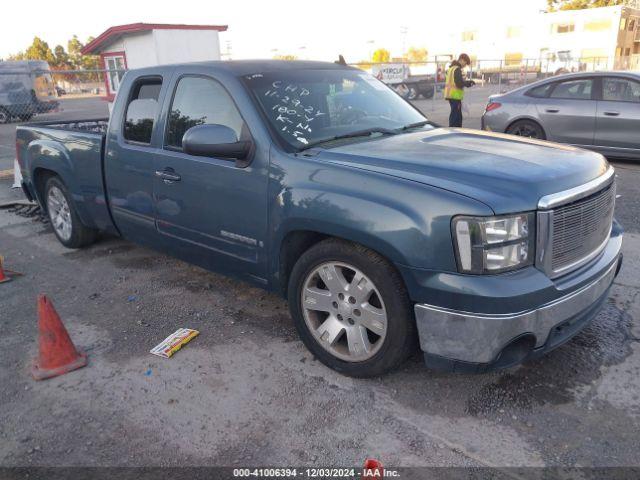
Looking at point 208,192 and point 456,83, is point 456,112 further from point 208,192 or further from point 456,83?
point 208,192

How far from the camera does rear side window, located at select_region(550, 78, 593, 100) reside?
8867mm

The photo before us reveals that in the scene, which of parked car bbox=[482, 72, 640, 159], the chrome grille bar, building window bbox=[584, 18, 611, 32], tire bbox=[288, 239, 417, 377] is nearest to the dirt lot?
tire bbox=[288, 239, 417, 377]

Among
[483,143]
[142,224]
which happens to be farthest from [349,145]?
[142,224]

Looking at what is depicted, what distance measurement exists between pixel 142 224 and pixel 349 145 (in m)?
2.00

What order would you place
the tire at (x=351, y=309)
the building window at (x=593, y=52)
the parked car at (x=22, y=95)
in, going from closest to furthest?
the tire at (x=351, y=309)
the parked car at (x=22, y=95)
the building window at (x=593, y=52)

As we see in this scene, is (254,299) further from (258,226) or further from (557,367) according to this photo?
(557,367)

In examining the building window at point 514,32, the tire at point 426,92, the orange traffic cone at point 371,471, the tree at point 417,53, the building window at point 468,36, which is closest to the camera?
the orange traffic cone at point 371,471

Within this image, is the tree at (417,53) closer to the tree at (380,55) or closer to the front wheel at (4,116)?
the tree at (380,55)

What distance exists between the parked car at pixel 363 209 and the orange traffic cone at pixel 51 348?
1.07 metres

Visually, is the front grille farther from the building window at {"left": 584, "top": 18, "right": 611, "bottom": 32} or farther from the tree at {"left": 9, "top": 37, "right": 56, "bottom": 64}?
the tree at {"left": 9, "top": 37, "right": 56, "bottom": 64}

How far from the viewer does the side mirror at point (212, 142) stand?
329cm

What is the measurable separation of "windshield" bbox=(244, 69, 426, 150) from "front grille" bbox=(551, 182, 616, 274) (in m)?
1.48

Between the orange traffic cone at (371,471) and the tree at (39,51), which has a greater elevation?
the tree at (39,51)

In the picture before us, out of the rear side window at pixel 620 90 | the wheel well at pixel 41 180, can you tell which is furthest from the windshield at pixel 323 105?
the rear side window at pixel 620 90
